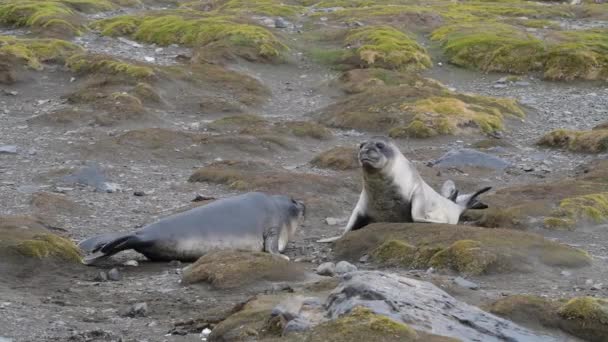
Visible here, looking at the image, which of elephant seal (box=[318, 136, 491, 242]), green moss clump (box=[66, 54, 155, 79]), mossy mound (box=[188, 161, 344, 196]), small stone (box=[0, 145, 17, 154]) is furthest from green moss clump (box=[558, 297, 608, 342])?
green moss clump (box=[66, 54, 155, 79])

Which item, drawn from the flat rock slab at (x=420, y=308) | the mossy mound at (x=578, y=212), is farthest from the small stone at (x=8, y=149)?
the flat rock slab at (x=420, y=308)

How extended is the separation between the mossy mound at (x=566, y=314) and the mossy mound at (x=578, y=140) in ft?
40.6

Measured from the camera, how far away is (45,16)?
3312cm

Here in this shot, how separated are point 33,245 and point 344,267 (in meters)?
3.03

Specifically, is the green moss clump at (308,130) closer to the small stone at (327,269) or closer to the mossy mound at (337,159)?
the mossy mound at (337,159)

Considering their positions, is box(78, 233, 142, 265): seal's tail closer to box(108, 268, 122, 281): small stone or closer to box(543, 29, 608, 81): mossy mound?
box(108, 268, 122, 281): small stone

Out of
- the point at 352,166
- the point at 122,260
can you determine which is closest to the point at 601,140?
the point at 352,166

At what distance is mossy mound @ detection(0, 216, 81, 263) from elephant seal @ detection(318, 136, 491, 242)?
3.52m

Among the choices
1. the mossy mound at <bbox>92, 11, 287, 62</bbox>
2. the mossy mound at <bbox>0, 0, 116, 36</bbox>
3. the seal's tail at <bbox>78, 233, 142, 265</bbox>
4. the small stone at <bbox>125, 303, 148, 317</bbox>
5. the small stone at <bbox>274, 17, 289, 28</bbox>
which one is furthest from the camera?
the small stone at <bbox>274, 17, 289, 28</bbox>

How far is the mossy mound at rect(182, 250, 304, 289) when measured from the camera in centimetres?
991

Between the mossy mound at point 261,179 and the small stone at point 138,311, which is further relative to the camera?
the mossy mound at point 261,179

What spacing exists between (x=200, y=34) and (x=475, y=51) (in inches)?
311

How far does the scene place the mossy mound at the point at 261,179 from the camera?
16016 mm

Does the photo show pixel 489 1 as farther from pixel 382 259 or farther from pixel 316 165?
pixel 382 259
